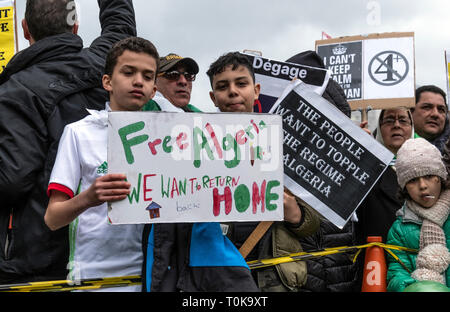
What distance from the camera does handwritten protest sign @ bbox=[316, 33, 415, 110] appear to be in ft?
19.5

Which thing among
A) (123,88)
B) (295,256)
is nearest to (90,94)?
(123,88)

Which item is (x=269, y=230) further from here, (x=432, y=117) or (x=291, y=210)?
(x=432, y=117)

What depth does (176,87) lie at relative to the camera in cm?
439

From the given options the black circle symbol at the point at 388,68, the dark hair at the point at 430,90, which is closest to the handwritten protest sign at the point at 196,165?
the black circle symbol at the point at 388,68

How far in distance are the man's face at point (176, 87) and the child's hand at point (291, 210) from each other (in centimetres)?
146

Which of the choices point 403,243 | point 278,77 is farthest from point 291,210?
point 278,77

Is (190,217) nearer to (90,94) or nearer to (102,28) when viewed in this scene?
(90,94)

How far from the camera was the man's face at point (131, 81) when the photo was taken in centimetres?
279

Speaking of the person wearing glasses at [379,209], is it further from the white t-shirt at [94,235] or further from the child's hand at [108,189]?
the child's hand at [108,189]

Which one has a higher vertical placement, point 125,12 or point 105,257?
point 125,12

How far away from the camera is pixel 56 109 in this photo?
3031mm

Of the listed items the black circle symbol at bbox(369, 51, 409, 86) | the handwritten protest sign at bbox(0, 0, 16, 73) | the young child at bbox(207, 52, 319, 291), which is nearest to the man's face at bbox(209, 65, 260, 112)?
the young child at bbox(207, 52, 319, 291)

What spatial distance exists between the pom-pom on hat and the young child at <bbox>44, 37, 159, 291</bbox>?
1.70m
